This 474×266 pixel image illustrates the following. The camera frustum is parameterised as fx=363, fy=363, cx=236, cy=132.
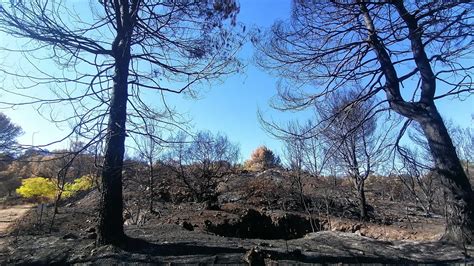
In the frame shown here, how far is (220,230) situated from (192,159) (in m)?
7.59

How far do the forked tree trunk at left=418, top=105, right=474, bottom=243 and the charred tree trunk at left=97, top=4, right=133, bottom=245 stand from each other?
549 cm

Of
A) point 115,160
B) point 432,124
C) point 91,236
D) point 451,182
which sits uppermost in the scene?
point 432,124

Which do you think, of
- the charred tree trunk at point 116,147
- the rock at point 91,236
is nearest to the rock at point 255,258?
the charred tree trunk at point 116,147

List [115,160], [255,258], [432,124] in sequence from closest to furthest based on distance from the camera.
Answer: [255,258], [115,160], [432,124]

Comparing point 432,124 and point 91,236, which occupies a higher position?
point 432,124

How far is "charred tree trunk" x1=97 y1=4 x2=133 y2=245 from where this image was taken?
5.87 metres

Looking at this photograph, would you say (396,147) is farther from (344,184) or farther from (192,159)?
(344,184)

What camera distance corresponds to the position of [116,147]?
20.3ft

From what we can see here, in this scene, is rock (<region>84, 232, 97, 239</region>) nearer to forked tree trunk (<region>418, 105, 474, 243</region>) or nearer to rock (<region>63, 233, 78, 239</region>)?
rock (<region>63, 233, 78, 239</region>)

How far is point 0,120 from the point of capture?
116 feet

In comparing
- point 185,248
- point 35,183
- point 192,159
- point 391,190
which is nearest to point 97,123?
point 185,248

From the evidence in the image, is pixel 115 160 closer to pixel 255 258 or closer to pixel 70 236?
pixel 70 236

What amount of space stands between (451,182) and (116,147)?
19.1 ft

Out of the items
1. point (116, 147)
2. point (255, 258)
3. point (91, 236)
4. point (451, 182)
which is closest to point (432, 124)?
point (451, 182)
